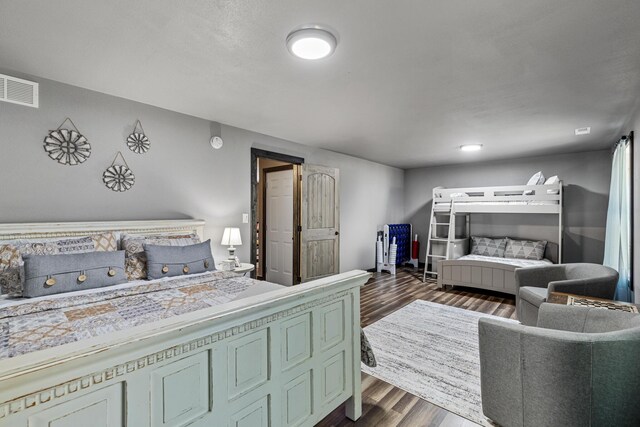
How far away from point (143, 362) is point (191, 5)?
67.8 inches

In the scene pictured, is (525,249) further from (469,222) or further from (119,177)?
(119,177)

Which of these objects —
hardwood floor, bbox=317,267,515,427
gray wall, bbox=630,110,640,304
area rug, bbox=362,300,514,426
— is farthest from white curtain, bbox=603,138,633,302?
area rug, bbox=362,300,514,426

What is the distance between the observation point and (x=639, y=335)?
1.44 metres

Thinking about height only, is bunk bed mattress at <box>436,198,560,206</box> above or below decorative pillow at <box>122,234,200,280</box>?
above

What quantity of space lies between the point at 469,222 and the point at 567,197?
1.64 meters

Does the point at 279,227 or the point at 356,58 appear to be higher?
the point at 356,58

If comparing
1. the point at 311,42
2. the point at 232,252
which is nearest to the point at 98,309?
the point at 232,252

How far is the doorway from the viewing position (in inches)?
186

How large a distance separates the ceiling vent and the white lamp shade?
1976 mm

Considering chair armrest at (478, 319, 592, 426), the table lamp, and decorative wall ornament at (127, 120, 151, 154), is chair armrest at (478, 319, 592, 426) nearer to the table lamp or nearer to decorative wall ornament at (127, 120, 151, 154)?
the table lamp

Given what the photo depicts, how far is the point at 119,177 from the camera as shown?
9.52 feet

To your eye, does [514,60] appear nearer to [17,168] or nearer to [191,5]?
[191,5]

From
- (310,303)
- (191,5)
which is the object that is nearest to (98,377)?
(310,303)

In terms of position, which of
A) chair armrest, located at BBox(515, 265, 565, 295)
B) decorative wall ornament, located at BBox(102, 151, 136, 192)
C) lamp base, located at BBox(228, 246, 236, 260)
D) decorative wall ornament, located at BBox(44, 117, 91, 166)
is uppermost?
decorative wall ornament, located at BBox(44, 117, 91, 166)
